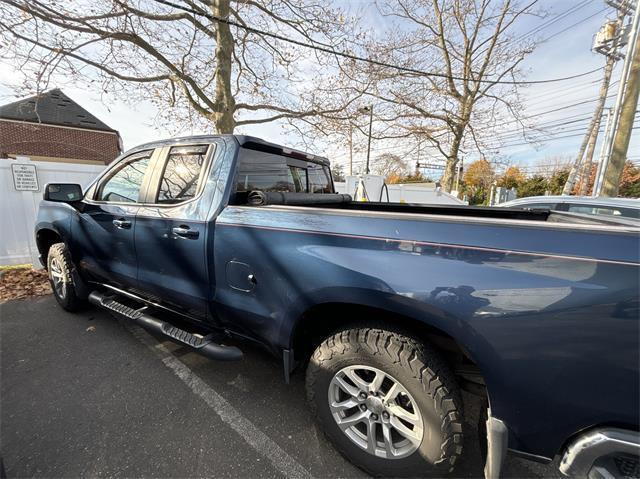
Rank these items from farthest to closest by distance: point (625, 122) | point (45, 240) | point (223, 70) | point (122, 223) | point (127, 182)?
point (625, 122) < point (223, 70) < point (45, 240) < point (127, 182) < point (122, 223)

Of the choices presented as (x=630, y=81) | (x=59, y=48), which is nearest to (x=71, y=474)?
(x=59, y=48)

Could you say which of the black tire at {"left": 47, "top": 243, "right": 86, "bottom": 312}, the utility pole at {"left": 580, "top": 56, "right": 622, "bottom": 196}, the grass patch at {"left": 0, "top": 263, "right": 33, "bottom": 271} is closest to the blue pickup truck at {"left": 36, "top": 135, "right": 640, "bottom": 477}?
the black tire at {"left": 47, "top": 243, "right": 86, "bottom": 312}

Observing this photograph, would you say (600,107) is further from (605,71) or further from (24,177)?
(24,177)

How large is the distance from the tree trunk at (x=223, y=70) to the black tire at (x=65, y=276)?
19.9ft

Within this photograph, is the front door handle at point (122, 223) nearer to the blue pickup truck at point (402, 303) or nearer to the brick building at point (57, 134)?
the blue pickup truck at point (402, 303)

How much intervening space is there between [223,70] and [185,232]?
26.6 feet

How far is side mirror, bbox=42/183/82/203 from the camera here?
310cm

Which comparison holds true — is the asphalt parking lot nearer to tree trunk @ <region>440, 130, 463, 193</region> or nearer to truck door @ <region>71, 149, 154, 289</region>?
truck door @ <region>71, 149, 154, 289</region>

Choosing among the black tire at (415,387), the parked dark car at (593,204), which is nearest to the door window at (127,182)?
the black tire at (415,387)

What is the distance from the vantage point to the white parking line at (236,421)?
5.95 ft

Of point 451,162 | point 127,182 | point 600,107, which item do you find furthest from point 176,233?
point 600,107

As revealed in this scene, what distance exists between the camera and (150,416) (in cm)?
216

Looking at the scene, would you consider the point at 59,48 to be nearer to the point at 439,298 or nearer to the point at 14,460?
the point at 14,460

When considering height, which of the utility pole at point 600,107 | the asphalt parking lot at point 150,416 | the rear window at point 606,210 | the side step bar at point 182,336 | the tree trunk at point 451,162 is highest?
the utility pole at point 600,107
